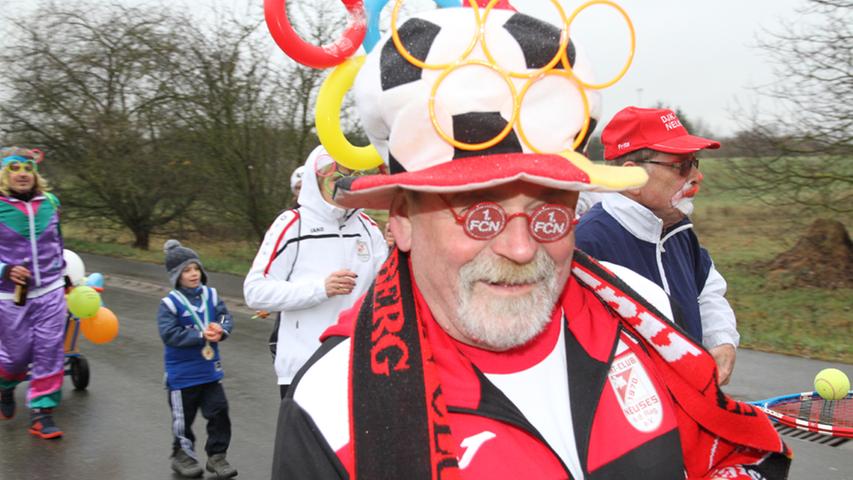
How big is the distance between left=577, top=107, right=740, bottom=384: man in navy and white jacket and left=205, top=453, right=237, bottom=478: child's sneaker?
3067 millimetres

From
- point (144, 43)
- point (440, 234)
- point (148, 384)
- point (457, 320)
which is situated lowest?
point (148, 384)

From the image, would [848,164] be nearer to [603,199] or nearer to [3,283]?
[603,199]

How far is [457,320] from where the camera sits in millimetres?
1736

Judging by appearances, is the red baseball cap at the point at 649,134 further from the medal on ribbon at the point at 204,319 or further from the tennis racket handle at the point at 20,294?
the tennis racket handle at the point at 20,294

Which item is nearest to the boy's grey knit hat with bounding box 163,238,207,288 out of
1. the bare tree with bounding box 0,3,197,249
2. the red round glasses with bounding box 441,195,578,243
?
the red round glasses with bounding box 441,195,578,243

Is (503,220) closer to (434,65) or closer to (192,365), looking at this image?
(434,65)

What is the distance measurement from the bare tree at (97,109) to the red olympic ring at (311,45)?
615 inches

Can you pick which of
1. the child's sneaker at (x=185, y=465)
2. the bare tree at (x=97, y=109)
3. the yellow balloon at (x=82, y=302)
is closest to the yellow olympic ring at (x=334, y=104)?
the child's sneaker at (x=185, y=465)

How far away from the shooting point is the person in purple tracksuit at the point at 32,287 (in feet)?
19.8

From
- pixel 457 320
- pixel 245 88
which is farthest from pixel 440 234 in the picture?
pixel 245 88

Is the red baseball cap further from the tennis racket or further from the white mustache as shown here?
the white mustache

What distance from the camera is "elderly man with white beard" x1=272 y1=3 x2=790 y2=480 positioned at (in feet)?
5.23

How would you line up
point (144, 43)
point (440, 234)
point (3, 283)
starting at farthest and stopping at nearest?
point (144, 43) → point (3, 283) → point (440, 234)

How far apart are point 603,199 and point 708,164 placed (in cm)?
1117
